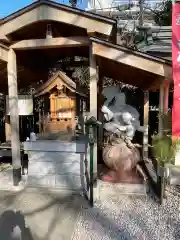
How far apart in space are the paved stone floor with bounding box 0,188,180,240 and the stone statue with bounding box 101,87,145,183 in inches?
25.3

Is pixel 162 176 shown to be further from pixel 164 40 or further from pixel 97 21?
pixel 164 40

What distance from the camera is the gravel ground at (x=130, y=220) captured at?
3.09 meters

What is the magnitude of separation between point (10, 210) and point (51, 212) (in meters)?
0.68

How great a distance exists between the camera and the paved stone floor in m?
3.10

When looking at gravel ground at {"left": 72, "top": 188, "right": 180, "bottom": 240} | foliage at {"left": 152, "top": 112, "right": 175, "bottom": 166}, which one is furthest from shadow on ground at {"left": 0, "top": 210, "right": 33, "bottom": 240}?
foliage at {"left": 152, "top": 112, "right": 175, "bottom": 166}

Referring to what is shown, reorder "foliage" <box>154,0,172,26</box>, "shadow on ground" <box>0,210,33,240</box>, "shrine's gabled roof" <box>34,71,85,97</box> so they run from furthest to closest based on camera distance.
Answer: "foliage" <box>154,0,172,26</box> → "shrine's gabled roof" <box>34,71,85,97</box> → "shadow on ground" <box>0,210,33,240</box>

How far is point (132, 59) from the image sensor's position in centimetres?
382

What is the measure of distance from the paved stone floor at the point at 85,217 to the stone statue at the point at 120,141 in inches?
25.3

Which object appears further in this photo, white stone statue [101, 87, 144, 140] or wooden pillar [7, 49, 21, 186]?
white stone statue [101, 87, 144, 140]

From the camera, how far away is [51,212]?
12.1ft

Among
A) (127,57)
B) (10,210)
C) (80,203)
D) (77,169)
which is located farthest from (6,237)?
(127,57)

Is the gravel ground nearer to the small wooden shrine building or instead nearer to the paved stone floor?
the paved stone floor

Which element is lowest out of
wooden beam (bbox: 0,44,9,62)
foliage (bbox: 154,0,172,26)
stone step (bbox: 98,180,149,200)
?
stone step (bbox: 98,180,149,200)

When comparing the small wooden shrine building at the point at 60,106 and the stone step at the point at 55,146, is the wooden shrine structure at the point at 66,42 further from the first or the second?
the stone step at the point at 55,146
